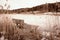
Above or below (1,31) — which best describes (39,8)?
A: above

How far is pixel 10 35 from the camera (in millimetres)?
1682

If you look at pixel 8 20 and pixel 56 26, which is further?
pixel 8 20

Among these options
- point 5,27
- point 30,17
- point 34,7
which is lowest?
point 5,27

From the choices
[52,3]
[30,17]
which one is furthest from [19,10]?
[52,3]

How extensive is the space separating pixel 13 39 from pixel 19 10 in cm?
34

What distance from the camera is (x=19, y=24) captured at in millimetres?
1670

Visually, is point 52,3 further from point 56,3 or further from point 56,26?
point 56,26

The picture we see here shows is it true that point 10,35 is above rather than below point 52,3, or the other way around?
below

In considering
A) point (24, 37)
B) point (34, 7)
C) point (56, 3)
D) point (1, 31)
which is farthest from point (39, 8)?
point (1, 31)

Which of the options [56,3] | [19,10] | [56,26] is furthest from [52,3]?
[19,10]

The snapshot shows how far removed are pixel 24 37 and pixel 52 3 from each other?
0.48 m

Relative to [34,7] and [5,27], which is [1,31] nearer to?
[5,27]

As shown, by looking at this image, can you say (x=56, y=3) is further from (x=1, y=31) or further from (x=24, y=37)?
(x=1, y=31)

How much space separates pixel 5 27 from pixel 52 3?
1.96 ft
